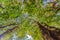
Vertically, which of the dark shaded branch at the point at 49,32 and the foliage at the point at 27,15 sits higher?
the foliage at the point at 27,15

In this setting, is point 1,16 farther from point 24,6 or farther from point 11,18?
point 24,6

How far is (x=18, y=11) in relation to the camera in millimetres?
1416

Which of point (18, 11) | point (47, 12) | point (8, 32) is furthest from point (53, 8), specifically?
point (8, 32)

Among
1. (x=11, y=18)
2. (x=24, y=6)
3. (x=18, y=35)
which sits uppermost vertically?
(x=24, y=6)

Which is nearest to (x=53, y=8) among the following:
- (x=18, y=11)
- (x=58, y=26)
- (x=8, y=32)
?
(x=58, y=26)

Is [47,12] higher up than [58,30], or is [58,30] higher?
[47,12]

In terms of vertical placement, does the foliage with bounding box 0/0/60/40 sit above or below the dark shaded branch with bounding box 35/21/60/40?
A: above

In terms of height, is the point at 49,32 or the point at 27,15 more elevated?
the point at 27,15

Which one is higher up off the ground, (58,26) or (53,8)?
(53,8)

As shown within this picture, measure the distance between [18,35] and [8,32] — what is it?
10cm

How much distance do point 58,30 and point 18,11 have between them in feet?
1.34

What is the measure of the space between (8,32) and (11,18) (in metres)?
0.14

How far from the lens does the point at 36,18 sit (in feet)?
4.56

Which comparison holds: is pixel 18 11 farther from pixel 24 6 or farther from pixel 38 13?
pixel 38 13
